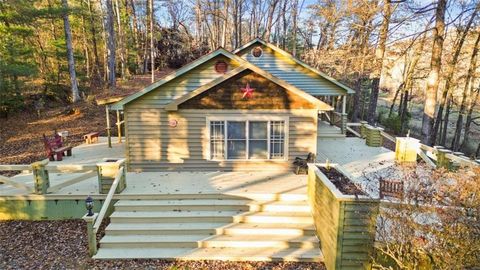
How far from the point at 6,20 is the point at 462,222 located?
871 inches

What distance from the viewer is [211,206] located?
299 inches

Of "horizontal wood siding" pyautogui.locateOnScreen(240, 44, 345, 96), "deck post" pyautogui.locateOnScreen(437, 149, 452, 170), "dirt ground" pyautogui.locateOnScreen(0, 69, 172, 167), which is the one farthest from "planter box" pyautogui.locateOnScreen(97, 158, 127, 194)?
"deck post" pyautogui.locateOnScreen(437, 149, 452, 170)

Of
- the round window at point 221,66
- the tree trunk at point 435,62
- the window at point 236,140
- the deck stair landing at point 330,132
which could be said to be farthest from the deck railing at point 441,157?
the round window at point 221,66

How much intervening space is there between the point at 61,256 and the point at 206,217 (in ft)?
10.6

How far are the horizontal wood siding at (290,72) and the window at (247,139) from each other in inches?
234

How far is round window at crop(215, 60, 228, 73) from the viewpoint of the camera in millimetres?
9961

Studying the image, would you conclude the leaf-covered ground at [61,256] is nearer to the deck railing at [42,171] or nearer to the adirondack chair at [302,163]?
the deck railing at [42,171]

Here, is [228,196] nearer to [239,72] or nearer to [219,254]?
[219,254]

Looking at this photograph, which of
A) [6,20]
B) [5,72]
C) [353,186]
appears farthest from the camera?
[6,20]

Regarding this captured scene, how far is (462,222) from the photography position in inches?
165

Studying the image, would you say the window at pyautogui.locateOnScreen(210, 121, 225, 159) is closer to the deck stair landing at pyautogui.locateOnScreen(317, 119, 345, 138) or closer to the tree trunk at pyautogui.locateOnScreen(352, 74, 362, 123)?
the deck stair landing at pyautogui.locateOnScreen(317, 119, 345, 138)

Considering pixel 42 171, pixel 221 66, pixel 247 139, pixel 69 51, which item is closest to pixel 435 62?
pixel 247 139

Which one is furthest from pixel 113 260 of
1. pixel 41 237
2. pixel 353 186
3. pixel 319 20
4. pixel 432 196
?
pixel 319 20

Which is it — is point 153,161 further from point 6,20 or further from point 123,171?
point 6,20
